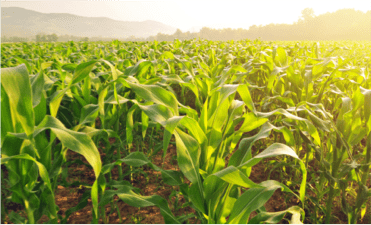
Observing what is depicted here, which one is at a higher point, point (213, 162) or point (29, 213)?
point (213, 162)

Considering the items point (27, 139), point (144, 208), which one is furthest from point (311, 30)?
point (27, 139)

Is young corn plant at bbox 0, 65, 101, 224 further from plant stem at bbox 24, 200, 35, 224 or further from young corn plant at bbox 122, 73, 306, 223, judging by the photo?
young corn plant at bbox 122, 73, 306, 223

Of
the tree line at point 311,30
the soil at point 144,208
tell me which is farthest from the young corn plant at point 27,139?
the tree line at point 311,30

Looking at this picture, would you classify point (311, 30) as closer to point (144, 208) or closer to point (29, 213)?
point (144, 208)

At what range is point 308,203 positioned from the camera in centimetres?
190

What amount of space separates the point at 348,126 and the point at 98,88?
189 cm

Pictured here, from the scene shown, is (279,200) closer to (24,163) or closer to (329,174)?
(329,174)

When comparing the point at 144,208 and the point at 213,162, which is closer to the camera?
the point at 213,162

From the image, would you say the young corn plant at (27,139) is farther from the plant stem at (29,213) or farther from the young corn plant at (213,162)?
the young corn plant at (213,162)

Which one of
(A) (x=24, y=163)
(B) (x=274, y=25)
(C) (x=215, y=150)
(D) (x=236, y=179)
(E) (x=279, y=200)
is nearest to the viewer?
(D) (x=236, y=179)

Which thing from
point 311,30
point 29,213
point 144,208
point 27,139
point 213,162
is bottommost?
point 144,208

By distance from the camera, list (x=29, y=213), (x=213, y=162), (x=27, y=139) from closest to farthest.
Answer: (x=27, y=139)
(x=29, y=213)
(x=213, y=162)

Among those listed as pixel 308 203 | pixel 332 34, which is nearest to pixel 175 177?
pixel 308 203

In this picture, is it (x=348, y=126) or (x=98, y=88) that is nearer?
(x=348, y=126)
